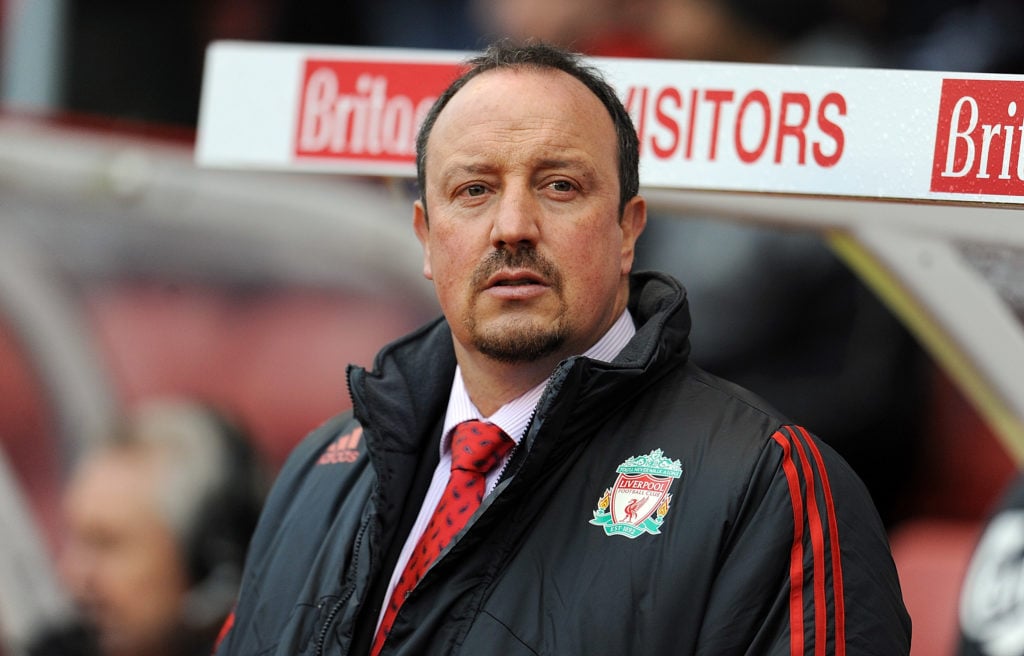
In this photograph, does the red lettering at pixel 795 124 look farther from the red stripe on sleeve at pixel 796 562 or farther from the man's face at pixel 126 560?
the man's face at pixel 126 560

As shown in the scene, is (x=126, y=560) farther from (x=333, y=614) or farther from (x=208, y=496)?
(x=333, y=614)

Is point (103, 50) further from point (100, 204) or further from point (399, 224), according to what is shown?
point (399, 224)

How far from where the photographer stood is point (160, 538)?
425 centimetres

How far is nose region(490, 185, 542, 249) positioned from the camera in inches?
88.2

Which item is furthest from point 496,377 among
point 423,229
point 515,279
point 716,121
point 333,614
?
point 716,121

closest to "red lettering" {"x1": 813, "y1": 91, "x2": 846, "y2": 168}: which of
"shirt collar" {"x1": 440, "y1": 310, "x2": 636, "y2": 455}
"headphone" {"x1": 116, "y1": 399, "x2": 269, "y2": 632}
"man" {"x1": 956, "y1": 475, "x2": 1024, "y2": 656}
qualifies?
"shirt collar" {"x1": 440, "y1": 310, "x2": 636, "y2": 455}

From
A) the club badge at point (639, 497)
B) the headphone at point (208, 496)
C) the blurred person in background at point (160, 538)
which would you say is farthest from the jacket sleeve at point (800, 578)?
the headphone at point (208, 496)

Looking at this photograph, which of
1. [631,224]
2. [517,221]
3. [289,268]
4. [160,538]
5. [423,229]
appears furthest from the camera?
[289,268]

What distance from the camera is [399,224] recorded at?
4.67 m

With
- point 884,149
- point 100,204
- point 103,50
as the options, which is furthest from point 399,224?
point 884,149

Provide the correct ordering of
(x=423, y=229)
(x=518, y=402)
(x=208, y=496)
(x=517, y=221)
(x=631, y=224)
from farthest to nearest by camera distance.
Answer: (x=208, y=496), (x=423, y=229), (x=631, y=224), (x=518, y=402), (x=517, y=221)

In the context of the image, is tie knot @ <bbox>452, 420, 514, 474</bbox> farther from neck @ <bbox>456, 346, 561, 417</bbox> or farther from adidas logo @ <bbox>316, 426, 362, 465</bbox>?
adidas logo @ <bbox>316, 426, 362, 465</bbox>

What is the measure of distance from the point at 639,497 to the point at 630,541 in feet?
0.23

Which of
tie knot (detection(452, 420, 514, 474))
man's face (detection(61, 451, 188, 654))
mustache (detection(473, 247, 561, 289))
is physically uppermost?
mustache (detection(473, 247, 561, 289))
